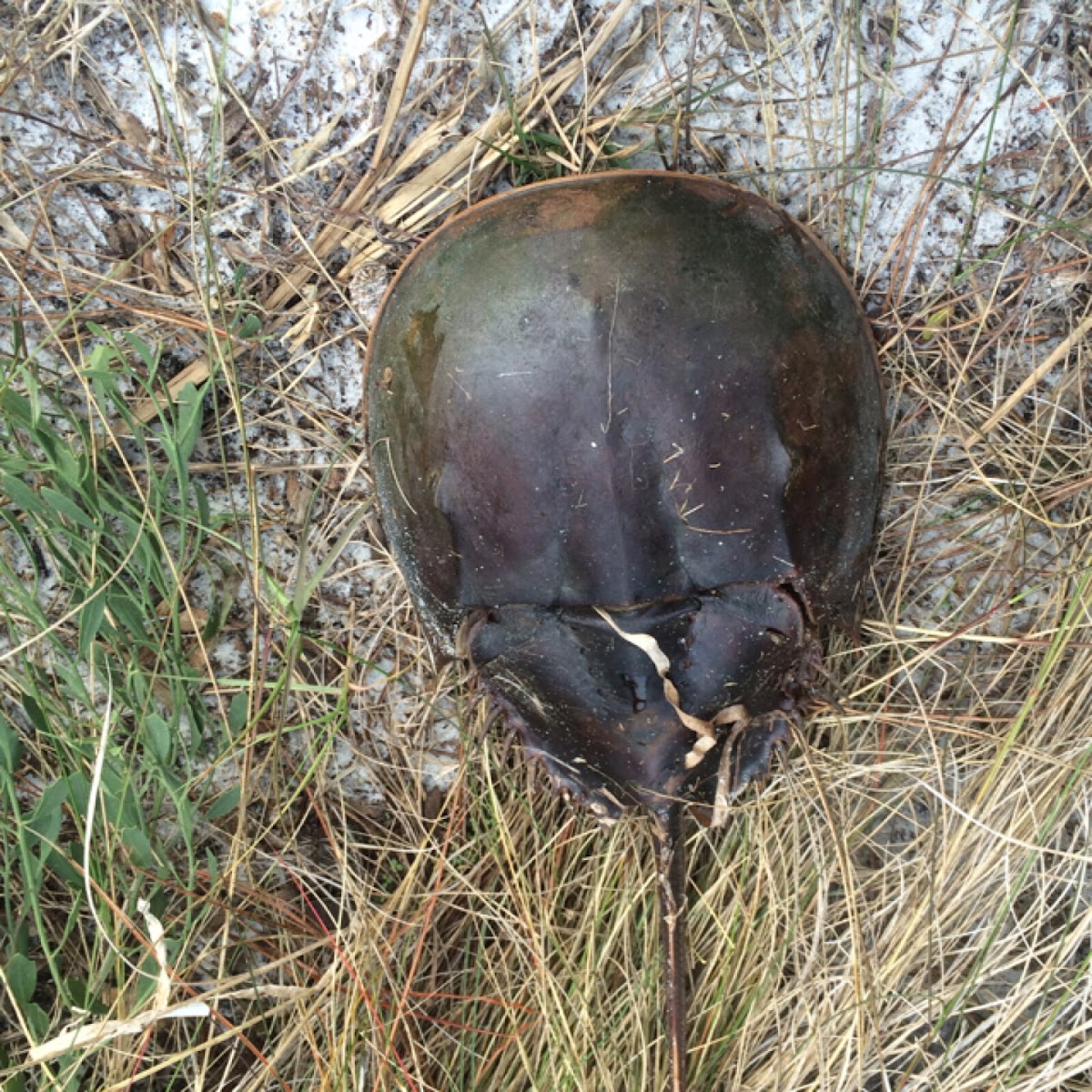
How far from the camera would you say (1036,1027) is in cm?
187

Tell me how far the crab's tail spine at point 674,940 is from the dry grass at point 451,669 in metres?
0.21

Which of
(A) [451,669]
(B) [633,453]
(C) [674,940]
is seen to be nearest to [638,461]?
(B) [633,453]

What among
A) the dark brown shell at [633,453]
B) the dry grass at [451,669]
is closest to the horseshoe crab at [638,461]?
the dark brown shell at [633,453]

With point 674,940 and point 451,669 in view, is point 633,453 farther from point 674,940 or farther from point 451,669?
point 674,940

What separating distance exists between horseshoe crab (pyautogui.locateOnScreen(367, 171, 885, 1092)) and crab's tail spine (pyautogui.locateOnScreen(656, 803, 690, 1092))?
0.03 meters

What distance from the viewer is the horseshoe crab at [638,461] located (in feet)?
4.83

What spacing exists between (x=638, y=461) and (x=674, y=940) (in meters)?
0.79

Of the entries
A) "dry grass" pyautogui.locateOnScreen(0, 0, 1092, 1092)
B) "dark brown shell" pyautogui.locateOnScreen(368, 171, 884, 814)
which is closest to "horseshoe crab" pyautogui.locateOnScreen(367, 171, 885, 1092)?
"dark brown shell" pyautogui.locateOnScreen(368, 171, 884, 814)

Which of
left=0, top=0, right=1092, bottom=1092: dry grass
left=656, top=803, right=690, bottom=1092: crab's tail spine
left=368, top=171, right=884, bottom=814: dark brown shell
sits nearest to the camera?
left=368, top=171, right=884, bottom=814: dark brown shell

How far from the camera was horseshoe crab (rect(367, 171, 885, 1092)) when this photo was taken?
147 cm

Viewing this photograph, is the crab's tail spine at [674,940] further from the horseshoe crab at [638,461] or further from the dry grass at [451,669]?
the dry grass at [451,669]

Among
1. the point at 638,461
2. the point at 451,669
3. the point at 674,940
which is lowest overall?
the point at 674,940

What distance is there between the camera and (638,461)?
1480mm

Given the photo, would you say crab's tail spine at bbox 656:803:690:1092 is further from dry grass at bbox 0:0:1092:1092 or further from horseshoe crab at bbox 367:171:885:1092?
dry grass at bbox 0:0:1092:1092
